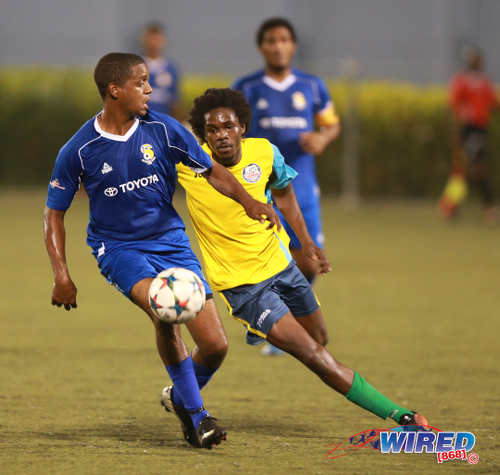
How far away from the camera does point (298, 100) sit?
27.6 feet

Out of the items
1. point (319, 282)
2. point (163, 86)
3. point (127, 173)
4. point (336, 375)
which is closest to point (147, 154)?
point (127, 173)

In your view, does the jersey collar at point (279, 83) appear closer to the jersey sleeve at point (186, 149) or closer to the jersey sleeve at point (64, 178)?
the jersey sleeve at point (186, 149)

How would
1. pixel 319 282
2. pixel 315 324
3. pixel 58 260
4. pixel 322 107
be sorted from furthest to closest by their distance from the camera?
1. pixel 319 282
2. pixel 322 107
3. pixel 315 324
4. pixel 58 260

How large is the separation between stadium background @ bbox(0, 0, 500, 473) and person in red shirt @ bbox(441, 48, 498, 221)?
0.64 m

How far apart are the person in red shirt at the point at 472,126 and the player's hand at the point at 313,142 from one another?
29.4ft

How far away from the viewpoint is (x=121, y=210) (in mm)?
5516


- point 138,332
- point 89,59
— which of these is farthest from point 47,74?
point 138,332

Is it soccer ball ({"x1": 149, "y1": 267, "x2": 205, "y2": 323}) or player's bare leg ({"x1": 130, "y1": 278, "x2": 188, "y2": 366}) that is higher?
soccer ball ({"x1": 149, "y1": 267, "x2": 205, "y2": 323})

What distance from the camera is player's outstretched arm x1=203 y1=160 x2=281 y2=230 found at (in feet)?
17.9

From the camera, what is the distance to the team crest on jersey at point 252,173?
5.91 m

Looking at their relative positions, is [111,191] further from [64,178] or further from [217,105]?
[217,105]

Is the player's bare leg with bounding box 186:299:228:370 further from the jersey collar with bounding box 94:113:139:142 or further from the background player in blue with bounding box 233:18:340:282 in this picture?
the background player in blue with bounding box 233:18:340:282

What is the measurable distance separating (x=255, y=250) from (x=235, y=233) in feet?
0.46

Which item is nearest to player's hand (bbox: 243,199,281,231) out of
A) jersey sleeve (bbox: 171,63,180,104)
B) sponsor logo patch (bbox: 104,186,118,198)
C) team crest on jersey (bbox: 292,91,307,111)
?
sponsor logo patch (bbox: 104,186,118,198)
